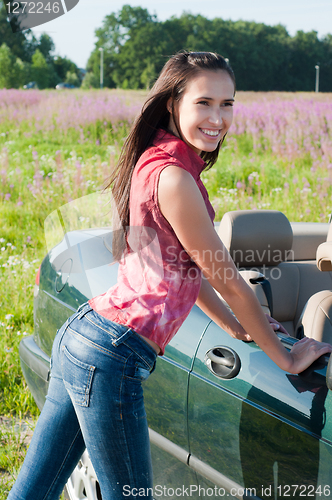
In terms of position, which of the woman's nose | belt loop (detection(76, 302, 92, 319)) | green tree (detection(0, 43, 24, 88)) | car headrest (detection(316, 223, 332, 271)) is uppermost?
green tree (detection(0, 43, 24, 88))

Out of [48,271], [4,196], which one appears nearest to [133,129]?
[48,271]

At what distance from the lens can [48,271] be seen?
249 cm

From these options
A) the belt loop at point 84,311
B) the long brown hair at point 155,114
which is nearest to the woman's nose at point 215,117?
the long brown hair at point 155,114

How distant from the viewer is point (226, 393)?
1.53 m

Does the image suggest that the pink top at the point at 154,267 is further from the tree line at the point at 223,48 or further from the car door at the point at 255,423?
the tree line at the point at 223,48

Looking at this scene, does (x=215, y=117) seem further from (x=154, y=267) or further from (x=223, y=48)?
(x=223, y=48)

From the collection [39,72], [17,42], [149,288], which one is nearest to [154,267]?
[149,288]

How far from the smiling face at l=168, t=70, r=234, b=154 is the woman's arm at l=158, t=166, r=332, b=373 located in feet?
0.59

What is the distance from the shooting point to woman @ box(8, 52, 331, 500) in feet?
4.09

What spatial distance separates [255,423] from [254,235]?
3.53ft

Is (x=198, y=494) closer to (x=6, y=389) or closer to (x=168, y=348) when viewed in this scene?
(x=168, y=348)

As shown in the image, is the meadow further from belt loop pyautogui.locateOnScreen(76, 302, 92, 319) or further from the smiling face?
belt loop pyautogui.locateOnScreen(76, 302, 92, 319)

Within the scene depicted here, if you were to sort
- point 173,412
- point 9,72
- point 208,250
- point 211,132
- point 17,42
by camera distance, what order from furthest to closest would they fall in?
point 17,42 < point 9,72 < point 173,412 < point 211,132 < point 208,250

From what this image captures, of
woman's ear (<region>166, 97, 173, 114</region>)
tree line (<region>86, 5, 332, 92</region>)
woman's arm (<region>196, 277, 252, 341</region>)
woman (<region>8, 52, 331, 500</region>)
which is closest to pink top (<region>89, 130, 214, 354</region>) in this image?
woman (<region>8, 52, 331, 500</region>)
